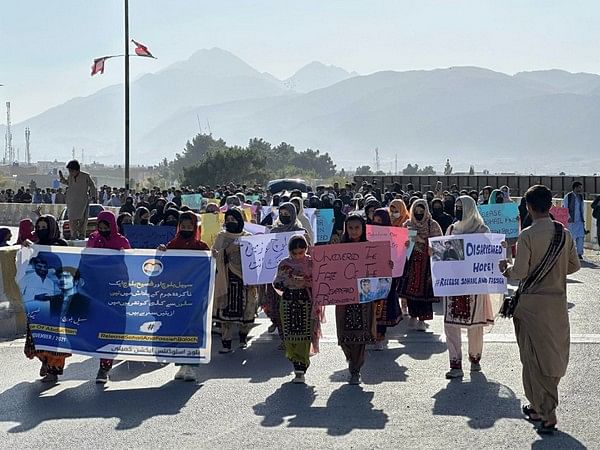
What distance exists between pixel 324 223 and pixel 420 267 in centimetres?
722

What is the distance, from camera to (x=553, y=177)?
41250mm

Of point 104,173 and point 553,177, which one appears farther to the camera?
point 104,173

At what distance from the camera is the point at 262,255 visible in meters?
11.7

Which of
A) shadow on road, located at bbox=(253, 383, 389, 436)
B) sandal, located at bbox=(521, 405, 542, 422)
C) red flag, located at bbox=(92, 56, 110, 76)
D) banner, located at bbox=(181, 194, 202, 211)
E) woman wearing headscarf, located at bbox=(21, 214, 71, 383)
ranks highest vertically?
red flag, located at bbox=(92, 56, 110, 76)

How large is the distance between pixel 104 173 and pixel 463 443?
613ft

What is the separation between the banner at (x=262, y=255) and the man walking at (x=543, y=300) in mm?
3824

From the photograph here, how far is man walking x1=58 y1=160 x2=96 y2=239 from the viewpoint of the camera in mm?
16734

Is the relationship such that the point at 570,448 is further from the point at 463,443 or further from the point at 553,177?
the point at 553,177

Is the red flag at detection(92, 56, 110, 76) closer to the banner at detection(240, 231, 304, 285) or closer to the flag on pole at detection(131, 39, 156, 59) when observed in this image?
the flag on pole at detection(131, 39, 156, 59)

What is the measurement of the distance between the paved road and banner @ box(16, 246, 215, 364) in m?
0.38

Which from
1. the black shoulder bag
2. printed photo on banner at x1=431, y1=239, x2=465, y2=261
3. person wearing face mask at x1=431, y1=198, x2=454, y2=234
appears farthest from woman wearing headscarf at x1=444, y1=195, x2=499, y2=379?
person wearing face mask at x1=431, y1=198, x2=454, y2=234

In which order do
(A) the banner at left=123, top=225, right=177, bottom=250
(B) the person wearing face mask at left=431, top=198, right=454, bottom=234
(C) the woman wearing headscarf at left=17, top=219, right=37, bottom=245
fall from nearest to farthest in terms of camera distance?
(C) the woman wearing headscarf at left=17, top=219, right=37, bottom=245
(A) the banner at left=123, top=225, right=177, bottom=250
(B) the person wearing face mask at left=431, top=198, right=454, bottom=234

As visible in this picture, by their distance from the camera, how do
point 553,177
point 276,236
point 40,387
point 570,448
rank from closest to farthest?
point 570,448, point 40,387, point 276,236, point 553,177

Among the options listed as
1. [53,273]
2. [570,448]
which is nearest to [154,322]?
[53,273]
